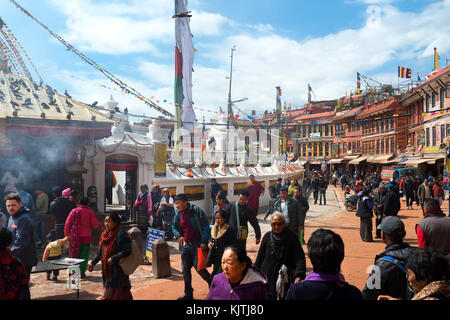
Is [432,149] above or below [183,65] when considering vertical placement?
below

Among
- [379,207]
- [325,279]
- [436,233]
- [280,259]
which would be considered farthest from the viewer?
[379,207]

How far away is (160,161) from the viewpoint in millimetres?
12438

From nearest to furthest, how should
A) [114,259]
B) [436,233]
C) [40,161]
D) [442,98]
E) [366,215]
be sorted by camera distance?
[114,259]
[436,233]
[40,161]
[366,215]
[442,98]

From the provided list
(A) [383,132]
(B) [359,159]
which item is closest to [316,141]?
(B) [359,159]

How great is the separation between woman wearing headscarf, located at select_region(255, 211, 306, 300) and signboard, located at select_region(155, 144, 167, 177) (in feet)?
28.9

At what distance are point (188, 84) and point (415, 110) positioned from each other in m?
26.2

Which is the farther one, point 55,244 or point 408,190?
point 408,190

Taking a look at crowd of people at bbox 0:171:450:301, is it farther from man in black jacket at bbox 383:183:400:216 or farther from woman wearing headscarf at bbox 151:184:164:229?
man in black jacket at bbox 383:183:400:216

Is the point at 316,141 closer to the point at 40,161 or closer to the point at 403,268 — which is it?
the point at 40,161

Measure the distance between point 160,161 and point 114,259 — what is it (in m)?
8.52

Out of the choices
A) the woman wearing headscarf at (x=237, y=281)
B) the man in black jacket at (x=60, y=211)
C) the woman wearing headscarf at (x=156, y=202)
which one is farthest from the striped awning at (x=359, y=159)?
the woman wearing headscarf at (x=237, y=281)

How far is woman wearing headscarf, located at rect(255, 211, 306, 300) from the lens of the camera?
3.82 meters

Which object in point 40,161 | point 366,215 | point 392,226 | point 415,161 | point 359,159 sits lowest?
point 366,215
